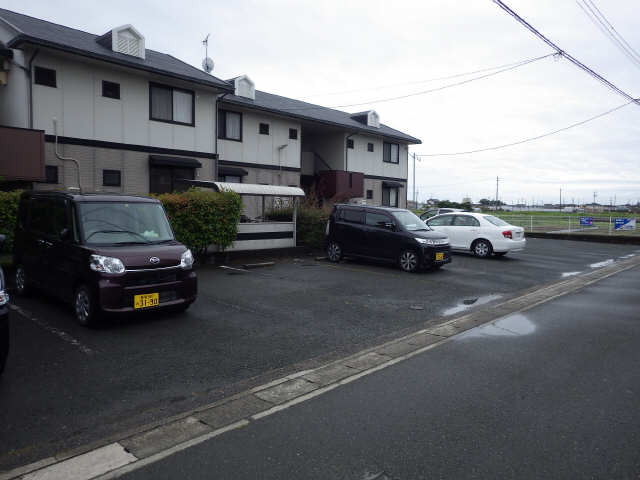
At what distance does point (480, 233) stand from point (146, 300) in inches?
474

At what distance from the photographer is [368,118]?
27.4 metres

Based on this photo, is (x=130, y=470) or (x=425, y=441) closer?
(x=130, y=470)

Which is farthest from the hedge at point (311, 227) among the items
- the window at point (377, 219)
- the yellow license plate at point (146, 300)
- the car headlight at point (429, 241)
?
the yellow license plate at point (146, 300)

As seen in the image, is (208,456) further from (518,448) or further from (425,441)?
(518,448)

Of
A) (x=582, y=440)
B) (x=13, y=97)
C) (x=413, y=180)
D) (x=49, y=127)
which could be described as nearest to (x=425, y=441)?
(x=582, y=440)

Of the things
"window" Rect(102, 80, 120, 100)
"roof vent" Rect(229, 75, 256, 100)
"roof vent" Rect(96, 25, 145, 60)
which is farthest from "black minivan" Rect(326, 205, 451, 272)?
"roof vent" Rect(229, 75, 256, 100)

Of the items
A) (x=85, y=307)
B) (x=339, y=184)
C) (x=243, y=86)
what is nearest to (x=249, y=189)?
(x=85, y=307)

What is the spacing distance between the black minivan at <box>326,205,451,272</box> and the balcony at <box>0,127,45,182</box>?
26.2ft

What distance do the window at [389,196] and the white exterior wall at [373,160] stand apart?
2.79ft

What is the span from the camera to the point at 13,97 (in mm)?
13867

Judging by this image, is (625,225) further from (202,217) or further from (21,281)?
(21,281)

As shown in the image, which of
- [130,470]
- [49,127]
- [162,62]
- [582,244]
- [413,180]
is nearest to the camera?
[130,470]

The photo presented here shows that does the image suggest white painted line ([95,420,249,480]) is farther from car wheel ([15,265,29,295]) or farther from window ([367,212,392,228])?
window ([367,212,392,228])

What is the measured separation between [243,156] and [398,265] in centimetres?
1009
